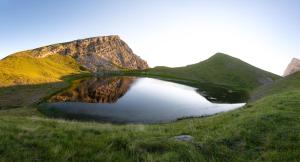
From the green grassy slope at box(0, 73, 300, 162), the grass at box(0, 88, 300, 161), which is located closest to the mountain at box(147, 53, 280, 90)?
the green grassy slope at box(0, 73, 300, 162)

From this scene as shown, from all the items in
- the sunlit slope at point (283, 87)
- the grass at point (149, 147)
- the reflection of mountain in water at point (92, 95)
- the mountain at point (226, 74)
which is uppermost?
the mountain at point (226, 74)

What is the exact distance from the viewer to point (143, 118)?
36688 mm

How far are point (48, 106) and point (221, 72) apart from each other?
5633 inches

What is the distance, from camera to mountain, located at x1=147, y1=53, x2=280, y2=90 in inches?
5823

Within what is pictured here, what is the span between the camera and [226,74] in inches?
6383

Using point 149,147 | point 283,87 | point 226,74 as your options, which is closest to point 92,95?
point 283,87

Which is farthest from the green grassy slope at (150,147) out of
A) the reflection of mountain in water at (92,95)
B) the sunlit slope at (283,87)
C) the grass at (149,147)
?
the reflection of mountain in water at (92,95)

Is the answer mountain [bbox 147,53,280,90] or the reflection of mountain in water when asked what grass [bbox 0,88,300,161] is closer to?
the reflection of mountain in water

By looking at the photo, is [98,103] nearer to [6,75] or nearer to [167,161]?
[167,161]

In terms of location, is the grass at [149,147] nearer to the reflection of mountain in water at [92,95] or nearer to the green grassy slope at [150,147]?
the green grassy slope at [150,147]

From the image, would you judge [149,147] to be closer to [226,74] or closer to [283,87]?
[283,87]

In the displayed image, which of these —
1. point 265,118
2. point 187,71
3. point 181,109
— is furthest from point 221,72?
point 265,118

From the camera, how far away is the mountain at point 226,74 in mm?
147900

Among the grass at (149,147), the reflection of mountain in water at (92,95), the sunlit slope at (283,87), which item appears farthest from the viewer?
the reflection of mountain in water at (92,95)
